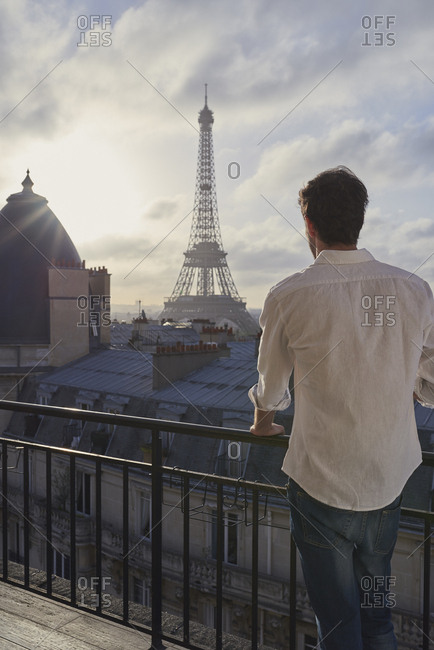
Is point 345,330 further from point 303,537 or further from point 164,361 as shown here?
point 164,361

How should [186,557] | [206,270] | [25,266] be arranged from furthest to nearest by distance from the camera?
[206,270] < [25,266] < [186,557]

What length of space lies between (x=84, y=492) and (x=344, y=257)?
53.3ft

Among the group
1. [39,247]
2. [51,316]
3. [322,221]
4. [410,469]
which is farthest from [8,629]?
→ [39,247]

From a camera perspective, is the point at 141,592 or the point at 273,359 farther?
the point at 141,592

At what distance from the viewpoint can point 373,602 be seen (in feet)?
7.80

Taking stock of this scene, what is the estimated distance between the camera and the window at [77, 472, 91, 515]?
17078 mm

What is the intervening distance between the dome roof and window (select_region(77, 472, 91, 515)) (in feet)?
26.0

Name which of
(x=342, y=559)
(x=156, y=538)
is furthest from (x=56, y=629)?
(x=342, y=559)

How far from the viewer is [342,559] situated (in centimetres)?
222

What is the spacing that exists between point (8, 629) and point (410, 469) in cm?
256

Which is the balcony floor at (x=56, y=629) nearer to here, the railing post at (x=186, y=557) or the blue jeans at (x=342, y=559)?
the railing post at (x=186, y=557)

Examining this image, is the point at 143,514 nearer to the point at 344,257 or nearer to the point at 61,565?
the point at 61,565

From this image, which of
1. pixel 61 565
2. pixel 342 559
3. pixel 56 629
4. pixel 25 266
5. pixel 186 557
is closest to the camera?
pixel 342 559

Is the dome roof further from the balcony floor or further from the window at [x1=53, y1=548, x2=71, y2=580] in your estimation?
the balcony floor
